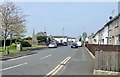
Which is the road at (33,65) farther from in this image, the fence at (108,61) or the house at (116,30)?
the house at (116,30)

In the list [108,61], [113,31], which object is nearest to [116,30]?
[113,31]

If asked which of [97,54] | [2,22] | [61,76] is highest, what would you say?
[2,22]

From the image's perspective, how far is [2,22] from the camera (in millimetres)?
49031

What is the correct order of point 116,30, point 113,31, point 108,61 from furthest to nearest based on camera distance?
point 113,31 < point 116,30 < point 108,61

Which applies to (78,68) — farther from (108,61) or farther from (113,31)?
(113,31)

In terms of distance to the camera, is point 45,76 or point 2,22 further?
point 2,22

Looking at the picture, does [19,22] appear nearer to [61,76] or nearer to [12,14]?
[12,14]

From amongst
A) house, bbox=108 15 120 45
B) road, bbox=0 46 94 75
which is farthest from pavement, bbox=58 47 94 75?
house, bbox=108 15 120 45

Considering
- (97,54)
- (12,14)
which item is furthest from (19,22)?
(97,54)

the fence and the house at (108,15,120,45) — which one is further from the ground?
the house at (108,15,120,45)

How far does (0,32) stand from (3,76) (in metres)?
34.7

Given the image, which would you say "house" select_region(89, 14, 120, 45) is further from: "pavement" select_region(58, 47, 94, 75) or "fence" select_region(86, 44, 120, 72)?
"fence" select_region(86, 44, 120, 72)

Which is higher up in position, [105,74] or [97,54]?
[97,54]

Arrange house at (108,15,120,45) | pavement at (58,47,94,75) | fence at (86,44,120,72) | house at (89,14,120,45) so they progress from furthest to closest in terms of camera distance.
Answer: house at (89,14,120,45)
house at (108,15,120,45)
pavement at (58,47,94,75)
fence at (86,44,120,72)
